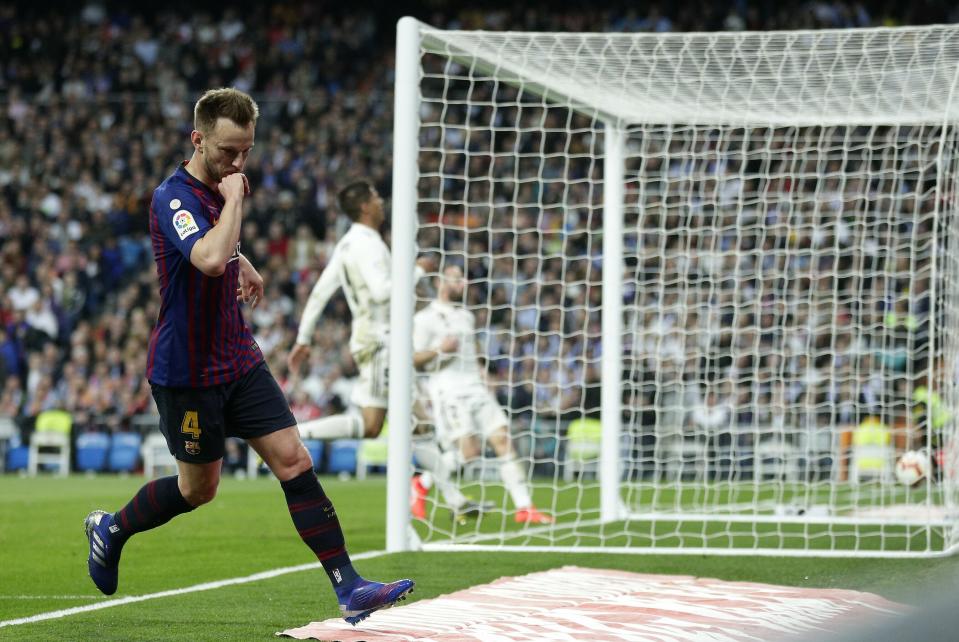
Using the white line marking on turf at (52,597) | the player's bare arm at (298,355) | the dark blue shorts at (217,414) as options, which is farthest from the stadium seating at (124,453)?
the dark blue shorts at (217,414)

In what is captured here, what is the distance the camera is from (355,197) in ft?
28.2

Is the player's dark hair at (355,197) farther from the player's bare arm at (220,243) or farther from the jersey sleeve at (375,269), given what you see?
the player's bare arm at (220,243)

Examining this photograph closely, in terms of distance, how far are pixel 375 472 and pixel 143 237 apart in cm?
613

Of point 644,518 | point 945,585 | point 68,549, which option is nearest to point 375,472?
point 644,518

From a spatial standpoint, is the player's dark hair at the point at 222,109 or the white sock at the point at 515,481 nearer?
the player's dark hair at the point at 222,109

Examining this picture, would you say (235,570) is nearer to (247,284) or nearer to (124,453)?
(247,284)

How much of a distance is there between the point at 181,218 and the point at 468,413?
5789mm

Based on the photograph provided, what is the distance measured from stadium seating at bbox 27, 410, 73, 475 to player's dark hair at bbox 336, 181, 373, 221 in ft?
35.9

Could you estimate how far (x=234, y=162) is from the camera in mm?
4488

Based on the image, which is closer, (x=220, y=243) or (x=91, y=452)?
(x=220, y=243)

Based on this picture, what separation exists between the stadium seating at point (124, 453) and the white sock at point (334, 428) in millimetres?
10448

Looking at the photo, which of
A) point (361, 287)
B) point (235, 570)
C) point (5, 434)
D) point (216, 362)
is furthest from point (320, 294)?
point (5, 434)

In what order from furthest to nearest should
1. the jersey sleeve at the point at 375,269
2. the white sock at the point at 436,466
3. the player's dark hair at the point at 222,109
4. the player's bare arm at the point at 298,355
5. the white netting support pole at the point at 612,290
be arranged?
the white netting support pole at the point at 612,290
the white sock at the point at 436,466
the jersey sleeve at the point at 375,269
the player's bare arm at the point at 298,355
the player's dark hair at the point at 222,109

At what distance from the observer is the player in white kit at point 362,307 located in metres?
8.46
